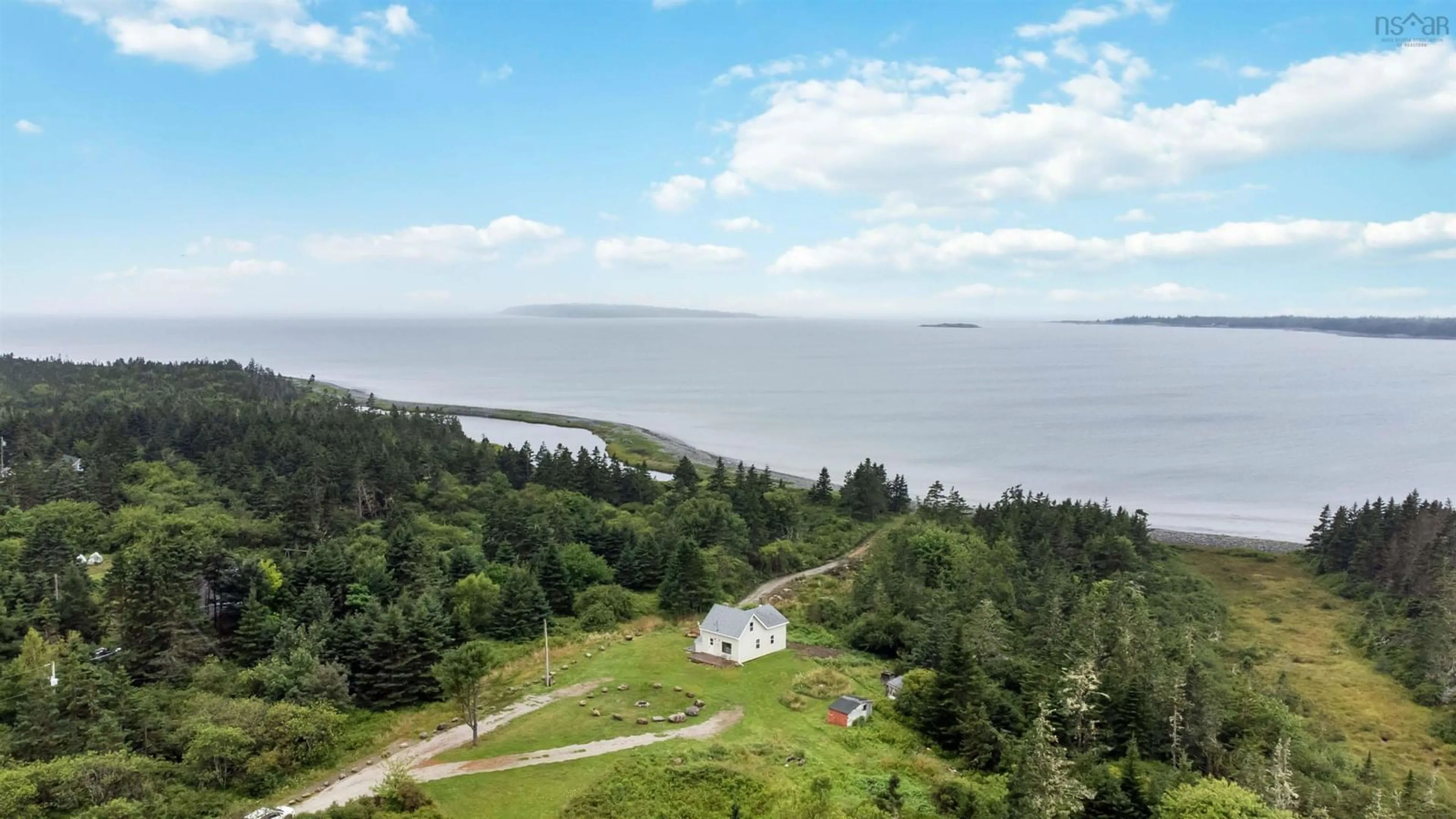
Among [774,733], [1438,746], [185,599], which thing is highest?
[185,599]

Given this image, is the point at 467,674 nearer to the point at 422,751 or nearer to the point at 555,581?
the point at 422,751

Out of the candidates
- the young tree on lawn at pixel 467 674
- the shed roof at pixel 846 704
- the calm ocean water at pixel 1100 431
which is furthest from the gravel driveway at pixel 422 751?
the calm ocean water at pixel 1100 431

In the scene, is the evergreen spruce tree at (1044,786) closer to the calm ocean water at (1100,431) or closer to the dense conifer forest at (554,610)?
the dense conifer forest at (554,610)

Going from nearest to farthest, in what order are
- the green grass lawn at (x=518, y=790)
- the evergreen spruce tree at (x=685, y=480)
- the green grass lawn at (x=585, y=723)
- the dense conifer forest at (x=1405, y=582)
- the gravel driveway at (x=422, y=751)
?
the green grass lawn at (x=518, y=790), the gravel driveway at (x=422, y=751), the green grass lawn at (x=585, y=723), the dense conifer forest at (x=1405, y=582), the evergreen spruce tree at (x=685, y=480)

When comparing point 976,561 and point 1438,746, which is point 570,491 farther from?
point 1438,746

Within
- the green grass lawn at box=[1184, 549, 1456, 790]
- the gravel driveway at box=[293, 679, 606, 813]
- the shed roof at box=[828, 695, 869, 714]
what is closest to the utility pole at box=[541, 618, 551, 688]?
the gravel driveway at box=[293, 679, 606, 813]

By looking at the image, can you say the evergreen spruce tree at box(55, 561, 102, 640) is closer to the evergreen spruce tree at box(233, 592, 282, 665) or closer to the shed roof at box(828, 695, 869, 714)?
the evergreen spruce tree at box(233, 592, 282, 665)

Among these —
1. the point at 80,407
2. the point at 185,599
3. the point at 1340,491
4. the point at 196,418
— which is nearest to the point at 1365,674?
the point at 1340,491
